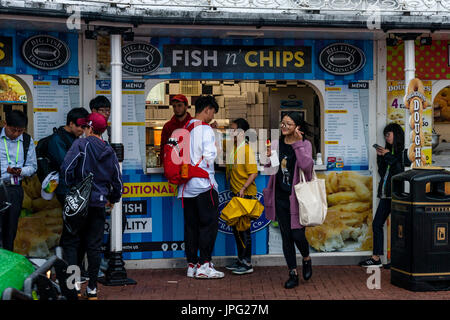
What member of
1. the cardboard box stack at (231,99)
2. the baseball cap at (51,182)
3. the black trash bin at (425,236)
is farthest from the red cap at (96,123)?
the black trash bin at (425,236)

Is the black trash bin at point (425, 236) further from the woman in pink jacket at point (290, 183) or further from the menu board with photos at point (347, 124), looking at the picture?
the menu board with photos at point (347, 124)

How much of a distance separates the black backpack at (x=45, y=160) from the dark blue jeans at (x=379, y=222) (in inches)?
168

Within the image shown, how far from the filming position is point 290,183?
7359 millimetres

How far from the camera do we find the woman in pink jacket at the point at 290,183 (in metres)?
7.26

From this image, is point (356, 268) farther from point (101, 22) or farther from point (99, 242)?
point (101, 22)

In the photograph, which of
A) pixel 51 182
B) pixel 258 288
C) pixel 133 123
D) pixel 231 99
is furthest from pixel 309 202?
pixel 231 99

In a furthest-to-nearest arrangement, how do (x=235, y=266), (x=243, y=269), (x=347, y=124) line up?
(x=347, y=124) → (x=235, y=266) → (x=243, y=269)

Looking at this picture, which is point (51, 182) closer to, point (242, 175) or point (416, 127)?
point (242, 175)

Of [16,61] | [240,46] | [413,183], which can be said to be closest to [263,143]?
[240,46]

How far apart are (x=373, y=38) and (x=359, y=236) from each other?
113 inches

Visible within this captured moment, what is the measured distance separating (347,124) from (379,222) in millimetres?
1499

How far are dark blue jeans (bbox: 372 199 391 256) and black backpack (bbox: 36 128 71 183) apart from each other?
428 cm

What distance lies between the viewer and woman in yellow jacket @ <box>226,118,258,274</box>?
811 cm

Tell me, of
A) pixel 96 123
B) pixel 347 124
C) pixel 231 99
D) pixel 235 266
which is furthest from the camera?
pixel 231 99
